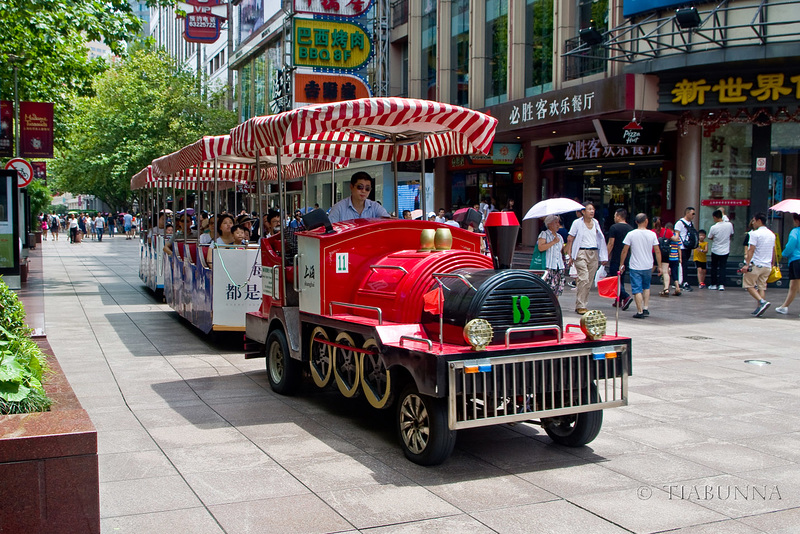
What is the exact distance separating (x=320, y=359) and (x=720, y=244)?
13346 millimetres

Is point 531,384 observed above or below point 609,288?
below

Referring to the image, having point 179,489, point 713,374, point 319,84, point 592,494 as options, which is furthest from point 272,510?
point 319,84

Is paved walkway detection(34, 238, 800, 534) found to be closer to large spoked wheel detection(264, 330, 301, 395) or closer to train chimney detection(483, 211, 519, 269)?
large spoked wheel detection(264, 330, 301, 395)

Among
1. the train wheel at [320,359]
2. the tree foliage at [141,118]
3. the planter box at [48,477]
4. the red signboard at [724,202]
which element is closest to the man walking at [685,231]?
the red signboard at [724,202]

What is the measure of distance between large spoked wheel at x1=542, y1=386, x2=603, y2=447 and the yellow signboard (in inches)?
612

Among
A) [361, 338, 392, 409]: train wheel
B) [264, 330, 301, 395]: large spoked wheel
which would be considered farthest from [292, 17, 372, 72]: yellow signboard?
[361, 338, 392, 409]: train wheel

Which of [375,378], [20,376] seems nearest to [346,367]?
[375,378]

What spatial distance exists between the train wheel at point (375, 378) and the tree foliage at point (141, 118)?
31359mm

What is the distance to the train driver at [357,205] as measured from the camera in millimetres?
7816

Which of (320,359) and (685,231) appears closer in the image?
(320,359)

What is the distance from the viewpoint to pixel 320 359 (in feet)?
23.6

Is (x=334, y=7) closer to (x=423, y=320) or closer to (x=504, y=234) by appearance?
(x=504, y=234)

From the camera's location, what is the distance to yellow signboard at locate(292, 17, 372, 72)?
65.9 ft

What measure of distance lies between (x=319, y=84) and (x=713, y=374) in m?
14.5
